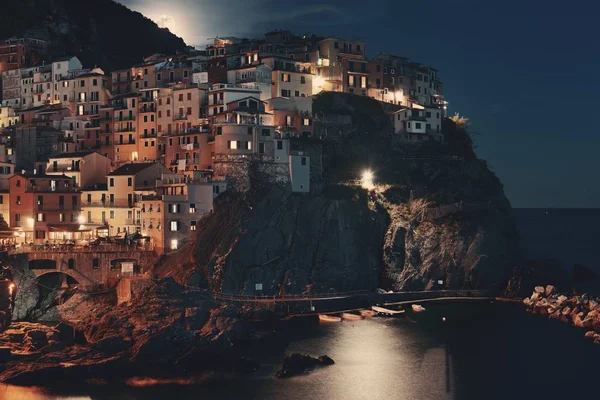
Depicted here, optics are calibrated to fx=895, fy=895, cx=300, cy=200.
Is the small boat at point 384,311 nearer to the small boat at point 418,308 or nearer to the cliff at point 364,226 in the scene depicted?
the small boat at point 418,308

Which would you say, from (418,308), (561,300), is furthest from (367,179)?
(561,300)

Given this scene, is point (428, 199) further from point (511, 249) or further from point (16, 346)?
point (16, 346)

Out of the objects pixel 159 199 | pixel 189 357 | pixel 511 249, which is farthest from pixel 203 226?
pixel 511 249

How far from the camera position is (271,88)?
88.6 meters

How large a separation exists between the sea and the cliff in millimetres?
4635

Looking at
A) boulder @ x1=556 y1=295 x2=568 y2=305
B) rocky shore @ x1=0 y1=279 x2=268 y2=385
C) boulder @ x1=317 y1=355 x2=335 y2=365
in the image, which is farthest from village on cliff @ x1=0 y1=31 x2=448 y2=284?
boulder @ x1=556 y1=295 x2=568 y2=305

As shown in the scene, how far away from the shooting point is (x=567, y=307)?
2972 inches

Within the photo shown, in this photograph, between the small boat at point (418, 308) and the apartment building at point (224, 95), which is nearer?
the small boat at point (418, 308)

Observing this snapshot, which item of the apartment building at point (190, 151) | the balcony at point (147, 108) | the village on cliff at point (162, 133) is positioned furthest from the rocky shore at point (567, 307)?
the balcony at point (147, 108)

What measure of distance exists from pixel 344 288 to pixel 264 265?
7.66m

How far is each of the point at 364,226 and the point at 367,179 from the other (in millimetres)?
6550

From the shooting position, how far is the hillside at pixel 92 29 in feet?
405

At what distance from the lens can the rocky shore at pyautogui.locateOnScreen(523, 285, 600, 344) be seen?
71438 mm

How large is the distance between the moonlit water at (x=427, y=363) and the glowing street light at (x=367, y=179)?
1396 cm
